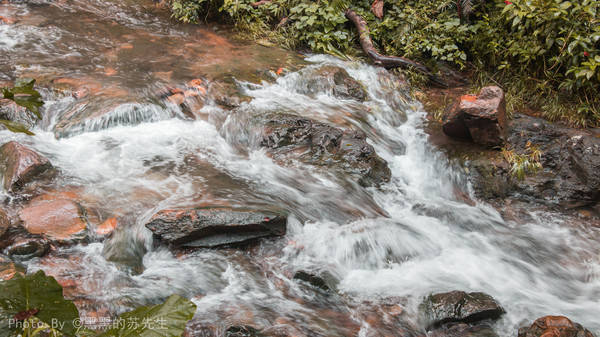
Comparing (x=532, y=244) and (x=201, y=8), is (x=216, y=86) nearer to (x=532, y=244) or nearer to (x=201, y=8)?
(x=201, y=8)

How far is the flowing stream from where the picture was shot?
9.95 feet

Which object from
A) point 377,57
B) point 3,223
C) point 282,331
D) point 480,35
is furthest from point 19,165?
point 480,35

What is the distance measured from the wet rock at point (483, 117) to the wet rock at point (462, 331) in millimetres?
2617

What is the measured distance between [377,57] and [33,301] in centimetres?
674

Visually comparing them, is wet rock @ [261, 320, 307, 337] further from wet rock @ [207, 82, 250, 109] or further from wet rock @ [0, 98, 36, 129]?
wet rock @ [0, 98, 36, 129]

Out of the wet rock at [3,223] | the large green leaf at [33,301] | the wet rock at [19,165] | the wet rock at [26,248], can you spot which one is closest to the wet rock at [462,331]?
the large green leaf at [33,301]

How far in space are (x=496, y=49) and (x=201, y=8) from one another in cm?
532

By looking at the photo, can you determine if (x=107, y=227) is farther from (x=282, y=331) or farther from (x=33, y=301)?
(x=33, y=301)

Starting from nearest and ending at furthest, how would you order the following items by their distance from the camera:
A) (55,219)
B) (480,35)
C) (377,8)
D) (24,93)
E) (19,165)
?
(24,93)
(55,219)
(19,165)
(480,35)
(377,8)

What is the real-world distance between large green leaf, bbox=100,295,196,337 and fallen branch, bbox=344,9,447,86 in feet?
21.6

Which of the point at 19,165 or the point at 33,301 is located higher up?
the point at 33,301

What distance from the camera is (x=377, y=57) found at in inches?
273

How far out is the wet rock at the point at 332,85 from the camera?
6.16 metres

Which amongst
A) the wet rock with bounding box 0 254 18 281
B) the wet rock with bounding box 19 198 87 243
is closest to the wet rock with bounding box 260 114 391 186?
the wet rock with bounding box 19 198 87 243
